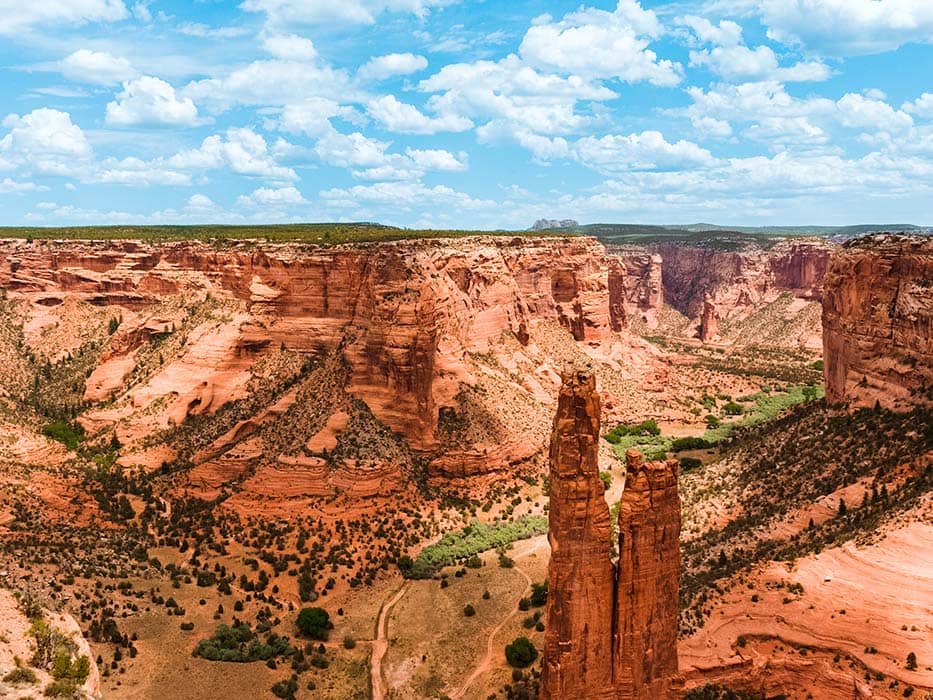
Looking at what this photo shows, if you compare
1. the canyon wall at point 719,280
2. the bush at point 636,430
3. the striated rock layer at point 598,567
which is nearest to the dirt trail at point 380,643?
the striated rock layer at point 598,567

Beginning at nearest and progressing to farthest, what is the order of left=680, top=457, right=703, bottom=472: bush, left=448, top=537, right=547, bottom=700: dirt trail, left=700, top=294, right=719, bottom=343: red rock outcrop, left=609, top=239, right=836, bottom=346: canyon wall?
→ left=448, top=537, right=547, bottom=700: dirt trail < left=680, top=457, right=703, bottom=472: bush < left=609, top=239, right=836, bottom=346: canyon wall < left=700, top=294, right=719, bottom=343: red rock outcrop

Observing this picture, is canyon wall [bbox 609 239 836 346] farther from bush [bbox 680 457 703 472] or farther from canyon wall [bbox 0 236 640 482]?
bush [bbox 680 457 703 472]

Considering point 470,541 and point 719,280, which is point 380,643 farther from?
point 719,280

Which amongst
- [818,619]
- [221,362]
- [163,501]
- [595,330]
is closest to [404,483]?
[163,501]

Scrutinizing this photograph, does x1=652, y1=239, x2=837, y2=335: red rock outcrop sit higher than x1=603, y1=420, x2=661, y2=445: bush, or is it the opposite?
x1=652, y1=239, x2=837, y2=335: red rock outcrop

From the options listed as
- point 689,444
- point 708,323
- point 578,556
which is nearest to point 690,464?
point 689,444

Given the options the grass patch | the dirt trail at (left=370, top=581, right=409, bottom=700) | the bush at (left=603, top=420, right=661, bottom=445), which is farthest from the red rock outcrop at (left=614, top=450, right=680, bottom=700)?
the bush at (left=603, top=420, right=661, bottom=445)

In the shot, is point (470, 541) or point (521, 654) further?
point (470, 541)
